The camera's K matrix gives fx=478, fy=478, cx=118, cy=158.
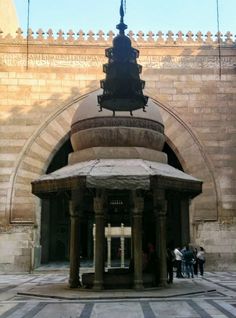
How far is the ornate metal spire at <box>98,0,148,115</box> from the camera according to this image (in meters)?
7.95

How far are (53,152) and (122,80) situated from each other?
9.77 m

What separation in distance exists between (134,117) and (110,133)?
0.53m

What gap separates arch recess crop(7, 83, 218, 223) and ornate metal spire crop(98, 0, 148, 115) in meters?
9.25

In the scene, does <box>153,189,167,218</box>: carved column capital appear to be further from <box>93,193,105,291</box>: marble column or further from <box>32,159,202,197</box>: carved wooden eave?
Answer: <box>93,193,105,291</box>: marble column

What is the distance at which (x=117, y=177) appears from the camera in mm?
7660

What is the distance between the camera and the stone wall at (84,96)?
16.7 metres

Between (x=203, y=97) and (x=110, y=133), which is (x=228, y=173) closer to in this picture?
(x=203, y=97)

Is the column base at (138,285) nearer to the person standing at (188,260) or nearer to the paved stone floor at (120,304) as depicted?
the paved stone floor at (120,304)

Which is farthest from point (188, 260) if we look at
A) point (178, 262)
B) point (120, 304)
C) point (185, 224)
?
point (120, 304)

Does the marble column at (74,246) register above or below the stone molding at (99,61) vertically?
below

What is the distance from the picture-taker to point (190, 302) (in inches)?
283

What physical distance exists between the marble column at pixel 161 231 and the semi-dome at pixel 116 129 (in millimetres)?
954

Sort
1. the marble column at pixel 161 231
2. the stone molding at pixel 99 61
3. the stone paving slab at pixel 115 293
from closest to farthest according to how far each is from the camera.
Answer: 1. the stone paving slab at pixel 115 293
2. the marble column at pixel 161 231
3. the stone molding at pixel 99 61

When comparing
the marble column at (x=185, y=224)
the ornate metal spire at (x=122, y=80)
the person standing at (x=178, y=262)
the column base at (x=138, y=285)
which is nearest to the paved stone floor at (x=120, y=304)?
the column base at (x=138, y=285)
